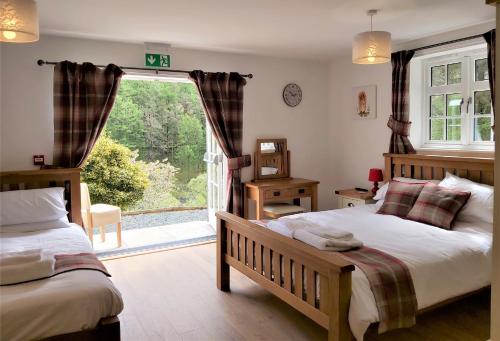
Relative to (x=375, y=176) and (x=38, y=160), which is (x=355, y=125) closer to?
(x=375, y=176)

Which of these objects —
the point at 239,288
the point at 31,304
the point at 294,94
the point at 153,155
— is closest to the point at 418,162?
the point at 294,94

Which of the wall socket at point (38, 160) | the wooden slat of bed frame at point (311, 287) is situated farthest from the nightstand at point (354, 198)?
the wall socket at point (38, 160)

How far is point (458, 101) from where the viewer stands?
4.07 metres

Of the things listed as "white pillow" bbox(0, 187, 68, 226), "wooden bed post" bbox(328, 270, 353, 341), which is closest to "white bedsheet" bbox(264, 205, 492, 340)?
"wooden bed post" bbox(328, 270, 353, 341)

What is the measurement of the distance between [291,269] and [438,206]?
1528 mm

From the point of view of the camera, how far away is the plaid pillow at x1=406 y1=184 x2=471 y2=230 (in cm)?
325

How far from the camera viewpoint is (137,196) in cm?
700

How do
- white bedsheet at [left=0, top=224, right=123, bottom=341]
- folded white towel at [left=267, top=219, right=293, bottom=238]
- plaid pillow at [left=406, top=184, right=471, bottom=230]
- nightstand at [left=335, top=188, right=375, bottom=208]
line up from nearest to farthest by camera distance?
white bedsheet at [left=0, top=224, right=123, bottom=341]
folded white towel at [left=267, top=219, right=293, bottom=238]
plaid pillow at [left=406, top=184, right=471, bottom=230]
nightstand at [left=335, top=188, right=375, bottom=208]

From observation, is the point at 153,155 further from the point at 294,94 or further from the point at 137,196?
the point at 294,94

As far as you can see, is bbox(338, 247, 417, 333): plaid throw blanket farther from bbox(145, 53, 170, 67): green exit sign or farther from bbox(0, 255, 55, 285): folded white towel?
bbox(145, 53, 170, 67): green exit sign

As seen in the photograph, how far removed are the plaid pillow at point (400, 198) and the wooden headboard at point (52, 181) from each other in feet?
9.37

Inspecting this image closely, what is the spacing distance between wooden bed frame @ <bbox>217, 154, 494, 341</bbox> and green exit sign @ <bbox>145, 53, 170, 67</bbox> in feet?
6.22

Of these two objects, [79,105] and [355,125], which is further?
[355,125]

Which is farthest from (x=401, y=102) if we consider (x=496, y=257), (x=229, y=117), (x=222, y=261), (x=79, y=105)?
(x=496, y=257)
